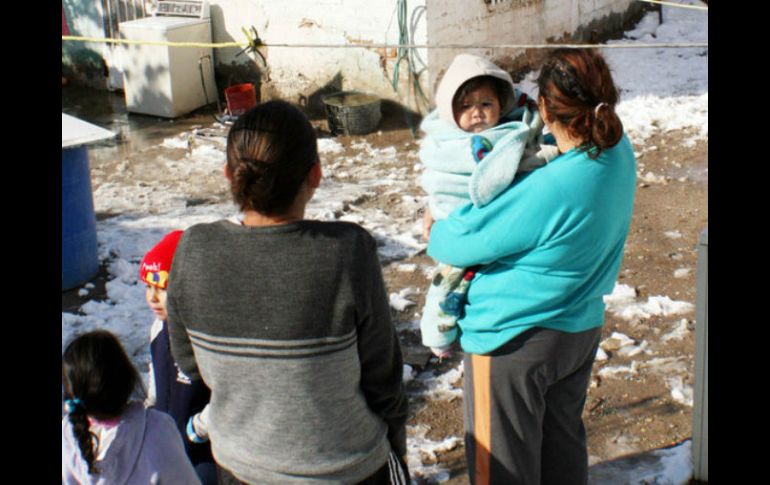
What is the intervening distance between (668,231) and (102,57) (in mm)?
8329

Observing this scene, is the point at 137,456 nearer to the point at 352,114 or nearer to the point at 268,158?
the point at 268,158

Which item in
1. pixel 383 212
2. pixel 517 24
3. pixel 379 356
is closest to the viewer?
pixel 379 356

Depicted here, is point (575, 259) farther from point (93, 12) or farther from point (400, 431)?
point (93, 12)

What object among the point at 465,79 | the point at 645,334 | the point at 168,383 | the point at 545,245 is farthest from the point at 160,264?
the point at 645,334

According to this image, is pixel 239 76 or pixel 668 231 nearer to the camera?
pixel 668 231

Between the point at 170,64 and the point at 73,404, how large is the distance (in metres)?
8.44

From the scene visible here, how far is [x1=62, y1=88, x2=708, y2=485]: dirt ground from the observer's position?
4.04 m

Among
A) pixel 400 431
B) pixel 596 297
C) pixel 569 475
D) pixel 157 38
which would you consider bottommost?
pixel 569 475

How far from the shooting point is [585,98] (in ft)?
7.85

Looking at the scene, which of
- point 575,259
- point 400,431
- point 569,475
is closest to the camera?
point 400,431

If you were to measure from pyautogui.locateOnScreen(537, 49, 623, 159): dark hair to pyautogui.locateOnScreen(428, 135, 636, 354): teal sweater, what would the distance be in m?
0.06

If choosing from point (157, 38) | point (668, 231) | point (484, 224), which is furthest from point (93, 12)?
point (484, 224)
